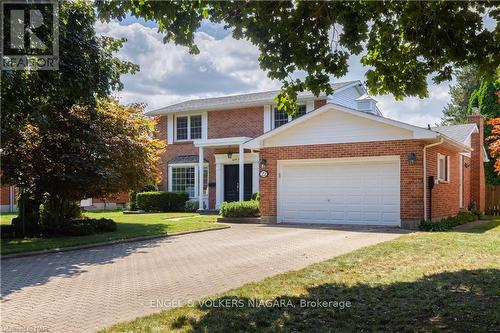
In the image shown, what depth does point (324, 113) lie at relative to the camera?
1777cm

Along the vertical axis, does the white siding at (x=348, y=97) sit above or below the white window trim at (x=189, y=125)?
above

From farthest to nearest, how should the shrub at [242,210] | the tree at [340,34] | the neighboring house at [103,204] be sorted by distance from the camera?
1. the neighboring house at [103,204]
2. the shrub at [242,210]
3. the tree at [340,34]

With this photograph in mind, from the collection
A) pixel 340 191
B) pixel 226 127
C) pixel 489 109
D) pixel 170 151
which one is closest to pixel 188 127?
pixel 170 151

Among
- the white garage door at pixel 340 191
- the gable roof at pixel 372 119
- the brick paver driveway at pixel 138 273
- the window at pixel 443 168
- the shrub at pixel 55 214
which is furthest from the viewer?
the window at pixel 443 168

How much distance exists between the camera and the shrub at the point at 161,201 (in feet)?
84.7

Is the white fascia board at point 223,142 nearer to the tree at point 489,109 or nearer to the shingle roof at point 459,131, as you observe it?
the shingle roof at point 459,131

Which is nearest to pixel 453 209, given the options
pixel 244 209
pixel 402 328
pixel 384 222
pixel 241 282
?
pixel 384 222

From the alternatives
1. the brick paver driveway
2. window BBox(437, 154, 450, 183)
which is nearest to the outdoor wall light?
window BBox(437, 154, 450, 183)

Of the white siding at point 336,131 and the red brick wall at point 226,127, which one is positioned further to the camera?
the red brick wall at point 226,127

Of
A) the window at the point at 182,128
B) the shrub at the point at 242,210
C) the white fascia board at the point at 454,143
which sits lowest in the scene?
the shrub at the point at 242,210

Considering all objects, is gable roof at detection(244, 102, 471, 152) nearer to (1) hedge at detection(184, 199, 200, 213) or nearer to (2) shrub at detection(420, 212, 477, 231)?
(2) shrub at detection(420, 212, 477, 231)

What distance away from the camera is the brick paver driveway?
5863 millimetres

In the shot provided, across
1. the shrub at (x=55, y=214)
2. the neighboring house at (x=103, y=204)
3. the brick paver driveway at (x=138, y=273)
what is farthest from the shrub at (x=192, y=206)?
the brick paver driveway at (x=138, y=273)

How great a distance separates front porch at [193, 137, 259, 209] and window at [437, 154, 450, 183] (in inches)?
351
